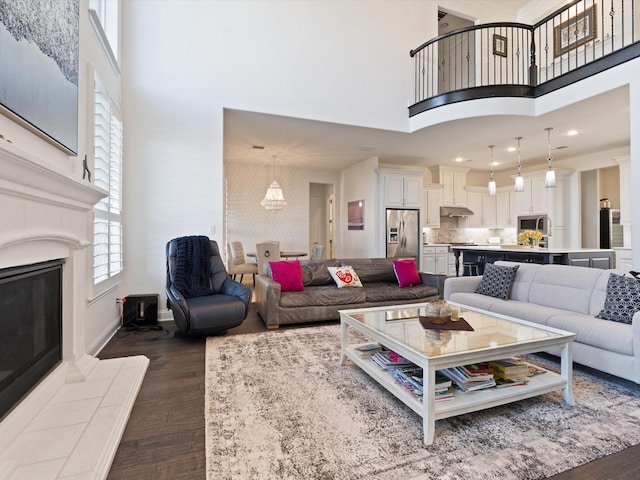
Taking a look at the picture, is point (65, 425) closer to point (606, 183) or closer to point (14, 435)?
point (14, 435)

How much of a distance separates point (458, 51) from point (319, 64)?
469 centimetres

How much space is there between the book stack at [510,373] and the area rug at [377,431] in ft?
0.53

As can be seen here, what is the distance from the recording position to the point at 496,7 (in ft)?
22.0

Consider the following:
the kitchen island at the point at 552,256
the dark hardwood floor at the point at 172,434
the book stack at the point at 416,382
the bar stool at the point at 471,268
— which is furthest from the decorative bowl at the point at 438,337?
the bar stool at the point at 471,268

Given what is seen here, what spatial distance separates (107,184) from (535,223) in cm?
823

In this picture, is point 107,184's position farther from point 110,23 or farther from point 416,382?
point 416,382

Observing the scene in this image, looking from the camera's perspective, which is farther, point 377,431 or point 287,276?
point 287,276

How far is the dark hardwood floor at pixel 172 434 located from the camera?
150 cm

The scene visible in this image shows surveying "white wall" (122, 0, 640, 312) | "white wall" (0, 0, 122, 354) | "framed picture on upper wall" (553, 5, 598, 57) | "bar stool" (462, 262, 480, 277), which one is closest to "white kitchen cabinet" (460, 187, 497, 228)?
"bar stool" (462, 262, 480, 277)

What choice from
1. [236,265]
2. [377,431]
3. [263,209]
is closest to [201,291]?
[377,431]

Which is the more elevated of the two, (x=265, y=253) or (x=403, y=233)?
(x=403, y=233)

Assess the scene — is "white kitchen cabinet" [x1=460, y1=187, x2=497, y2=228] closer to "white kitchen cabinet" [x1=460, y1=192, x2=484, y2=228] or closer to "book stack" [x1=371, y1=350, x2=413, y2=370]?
"white kitchen cabinet" [x1=460, y1=192, x2=484, y2=228]

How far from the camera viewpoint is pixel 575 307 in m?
3.03

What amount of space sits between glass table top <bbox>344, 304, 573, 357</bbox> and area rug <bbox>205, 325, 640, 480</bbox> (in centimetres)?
42
